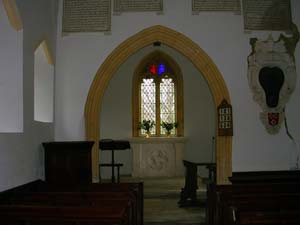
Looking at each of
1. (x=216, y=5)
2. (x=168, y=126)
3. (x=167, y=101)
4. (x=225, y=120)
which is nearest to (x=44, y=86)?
(x=225, y=120)

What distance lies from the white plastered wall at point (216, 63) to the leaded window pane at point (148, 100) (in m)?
5.54

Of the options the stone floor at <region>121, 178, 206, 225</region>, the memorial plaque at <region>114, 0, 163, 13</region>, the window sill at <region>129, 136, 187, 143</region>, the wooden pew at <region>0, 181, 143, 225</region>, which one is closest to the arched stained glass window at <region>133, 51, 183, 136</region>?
the window sill at <region>129, 136, 187, 143</region>

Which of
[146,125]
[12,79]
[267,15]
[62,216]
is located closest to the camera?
[62,216]

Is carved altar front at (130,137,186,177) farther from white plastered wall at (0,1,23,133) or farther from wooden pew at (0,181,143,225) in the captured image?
white plastered wall at (0,1,23,133)

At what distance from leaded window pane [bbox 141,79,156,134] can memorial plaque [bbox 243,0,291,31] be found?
19.1 ft

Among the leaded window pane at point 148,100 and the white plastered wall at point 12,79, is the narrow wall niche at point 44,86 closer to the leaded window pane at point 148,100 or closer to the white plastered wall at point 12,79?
the white plastered wall at point 12,79

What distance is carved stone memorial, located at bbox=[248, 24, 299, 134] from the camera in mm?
7309

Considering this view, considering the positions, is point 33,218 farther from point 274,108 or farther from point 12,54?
point 274,108

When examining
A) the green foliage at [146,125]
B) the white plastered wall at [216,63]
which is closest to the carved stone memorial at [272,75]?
Result: the white plastered wall at [216,63]

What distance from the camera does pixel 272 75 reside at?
7.36m

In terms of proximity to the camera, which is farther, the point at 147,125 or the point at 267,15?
the point at 147,125

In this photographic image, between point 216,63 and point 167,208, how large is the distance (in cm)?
297

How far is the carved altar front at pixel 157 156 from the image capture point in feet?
39.9

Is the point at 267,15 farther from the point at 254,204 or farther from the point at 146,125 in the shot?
the point at 146,125
